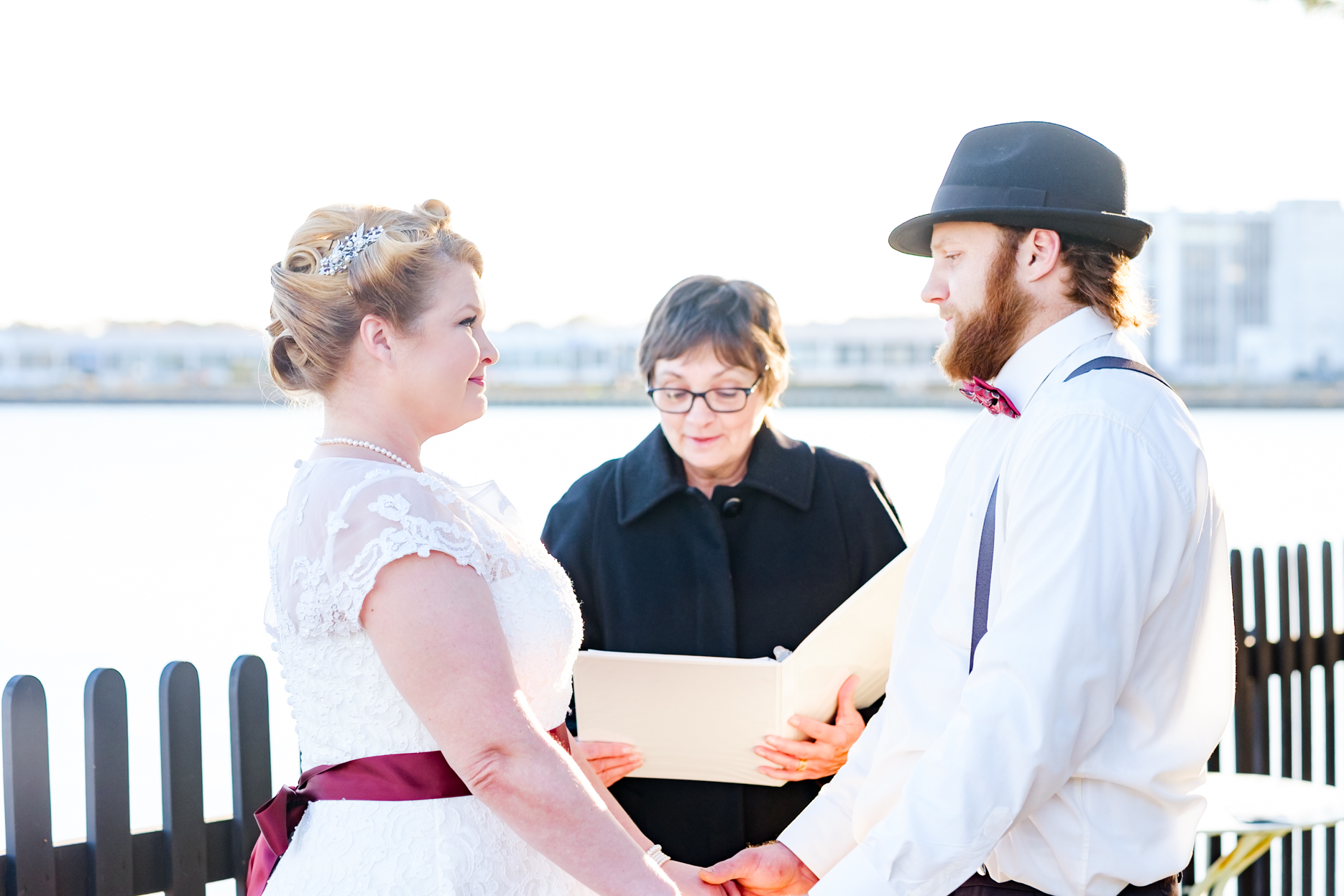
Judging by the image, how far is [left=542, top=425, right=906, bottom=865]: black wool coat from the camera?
2482 mm

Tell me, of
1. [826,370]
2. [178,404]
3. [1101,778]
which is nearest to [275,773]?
[1101,778]

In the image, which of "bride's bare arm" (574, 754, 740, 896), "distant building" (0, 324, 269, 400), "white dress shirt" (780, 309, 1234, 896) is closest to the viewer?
"white dress shirt" (780, 309, 1234, 896)

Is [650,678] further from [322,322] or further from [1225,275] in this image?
[1225,275]

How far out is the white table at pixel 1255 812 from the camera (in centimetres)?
300

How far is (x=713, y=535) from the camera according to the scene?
2.56 m

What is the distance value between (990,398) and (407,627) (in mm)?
940

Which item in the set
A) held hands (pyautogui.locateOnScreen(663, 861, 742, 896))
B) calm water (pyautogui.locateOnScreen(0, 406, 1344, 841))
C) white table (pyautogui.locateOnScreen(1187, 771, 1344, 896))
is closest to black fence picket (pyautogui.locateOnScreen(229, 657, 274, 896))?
calm water (pyautogui.locateOnScreen(0, 406, 1344, 841))

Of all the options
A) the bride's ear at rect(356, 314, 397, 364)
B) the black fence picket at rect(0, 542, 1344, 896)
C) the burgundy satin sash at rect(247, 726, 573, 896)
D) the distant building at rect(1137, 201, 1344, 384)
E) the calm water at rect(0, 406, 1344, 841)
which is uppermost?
the distant building at rect(1137, 201, 1344, 384)

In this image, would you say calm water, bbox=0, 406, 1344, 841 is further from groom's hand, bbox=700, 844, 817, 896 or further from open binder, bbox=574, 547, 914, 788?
groom's hand, bbox=700, 844, 817, 896

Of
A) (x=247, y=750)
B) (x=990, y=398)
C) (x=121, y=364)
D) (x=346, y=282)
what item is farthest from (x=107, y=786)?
(x=121, y=364)

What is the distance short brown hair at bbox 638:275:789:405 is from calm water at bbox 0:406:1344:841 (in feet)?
A: 1.48

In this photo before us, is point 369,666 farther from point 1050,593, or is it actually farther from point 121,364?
point 121,364

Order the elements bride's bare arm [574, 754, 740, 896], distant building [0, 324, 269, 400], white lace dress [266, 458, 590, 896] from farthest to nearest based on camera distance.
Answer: distant building [0, 324, 269, 400] → bride's bare arm [574, 754, 740, 896] → white lace dress [266, 458, 590, 896]

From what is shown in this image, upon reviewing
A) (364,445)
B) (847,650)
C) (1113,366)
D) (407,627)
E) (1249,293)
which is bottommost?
(847,650)
